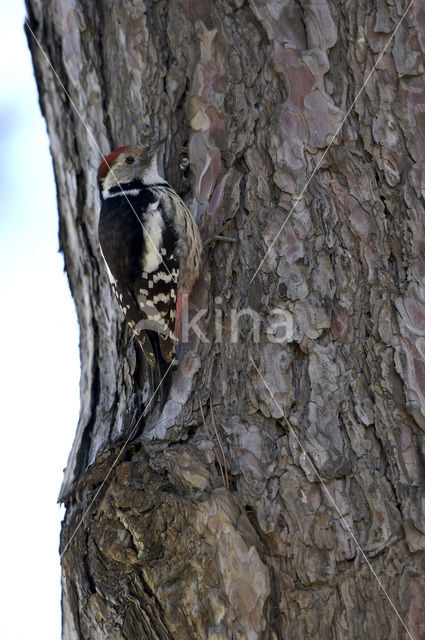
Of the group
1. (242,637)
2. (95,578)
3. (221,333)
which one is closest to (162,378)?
(221,333)

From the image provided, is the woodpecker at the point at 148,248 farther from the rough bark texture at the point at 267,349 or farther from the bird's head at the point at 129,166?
the rough bark texture at the point at 267,349

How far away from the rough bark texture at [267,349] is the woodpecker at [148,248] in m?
0.10

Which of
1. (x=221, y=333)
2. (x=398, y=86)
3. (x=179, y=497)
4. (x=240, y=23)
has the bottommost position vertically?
(x=179, y=497)

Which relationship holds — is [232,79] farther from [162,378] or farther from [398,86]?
[162,378]

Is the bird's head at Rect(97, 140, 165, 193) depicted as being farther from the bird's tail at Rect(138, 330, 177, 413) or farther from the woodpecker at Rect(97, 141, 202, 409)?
the bird's tail at Rect(138, 330, 177, 413)

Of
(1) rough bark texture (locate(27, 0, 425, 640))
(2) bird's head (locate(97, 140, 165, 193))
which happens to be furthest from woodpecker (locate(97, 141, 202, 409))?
(1) rough bark texture (locate(27, 0, 425, 640))

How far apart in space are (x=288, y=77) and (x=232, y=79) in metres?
0.23

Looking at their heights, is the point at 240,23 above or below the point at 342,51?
above

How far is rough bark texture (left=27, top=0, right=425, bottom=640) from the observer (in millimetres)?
1949

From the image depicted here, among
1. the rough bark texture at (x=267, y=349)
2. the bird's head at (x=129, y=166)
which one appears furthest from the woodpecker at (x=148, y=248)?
the rough bark texture at (x=267, y=349)

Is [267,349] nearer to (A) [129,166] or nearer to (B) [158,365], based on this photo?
(B) [158,365]

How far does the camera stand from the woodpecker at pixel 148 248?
2.71 m

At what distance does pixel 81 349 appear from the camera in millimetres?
3027

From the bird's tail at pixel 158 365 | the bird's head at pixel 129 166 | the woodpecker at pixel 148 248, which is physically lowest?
the bird's tail at pixel 158 365
